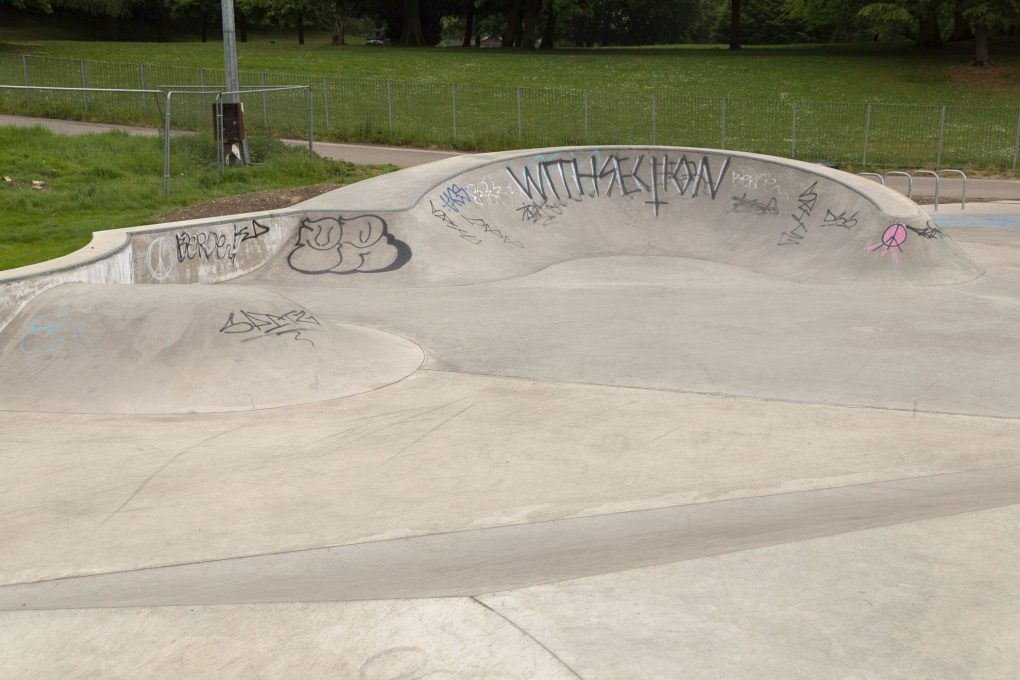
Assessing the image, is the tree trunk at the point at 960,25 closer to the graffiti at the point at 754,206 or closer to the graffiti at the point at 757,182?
the graffiti at the point at 757,182

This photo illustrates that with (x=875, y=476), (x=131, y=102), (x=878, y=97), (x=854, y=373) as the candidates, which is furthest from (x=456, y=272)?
(x=878, y=97)

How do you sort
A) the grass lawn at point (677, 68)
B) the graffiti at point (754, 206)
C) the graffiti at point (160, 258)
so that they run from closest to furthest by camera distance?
the graffiti at point (160, 258)
the graffiti at point (754, 206)
the grass lawn at point (677, 68)

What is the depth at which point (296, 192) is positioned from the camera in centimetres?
1652

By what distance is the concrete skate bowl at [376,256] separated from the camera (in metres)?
8.32

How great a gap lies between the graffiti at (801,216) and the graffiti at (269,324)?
26.2 ft

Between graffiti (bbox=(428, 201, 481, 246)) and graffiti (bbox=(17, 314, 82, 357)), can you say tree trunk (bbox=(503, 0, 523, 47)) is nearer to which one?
graffiti (bbox=(428, 201, 481, 246))

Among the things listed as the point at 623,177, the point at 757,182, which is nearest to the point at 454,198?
the point at 623,177

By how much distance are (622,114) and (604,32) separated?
54.1 meters

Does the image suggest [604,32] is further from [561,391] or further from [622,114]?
[561,391]

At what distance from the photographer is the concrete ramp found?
520 inches

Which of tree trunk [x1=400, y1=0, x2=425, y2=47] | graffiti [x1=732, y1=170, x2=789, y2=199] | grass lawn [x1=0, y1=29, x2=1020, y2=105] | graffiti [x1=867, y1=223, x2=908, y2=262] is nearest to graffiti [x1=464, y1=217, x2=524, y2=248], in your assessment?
graffiti [x1=732, y1=170, x2=789, y2=199]

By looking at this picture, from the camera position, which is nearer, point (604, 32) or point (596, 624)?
point (596, 624)

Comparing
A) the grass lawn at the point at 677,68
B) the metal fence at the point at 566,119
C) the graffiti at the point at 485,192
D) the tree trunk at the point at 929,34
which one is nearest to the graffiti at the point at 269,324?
the graffiti at the point at 485,192

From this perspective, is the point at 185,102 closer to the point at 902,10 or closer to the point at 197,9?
the point at 902,10
